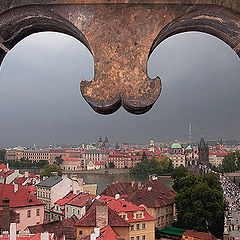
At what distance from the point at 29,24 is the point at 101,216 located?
45.6 ft

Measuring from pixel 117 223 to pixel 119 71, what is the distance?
14785mm

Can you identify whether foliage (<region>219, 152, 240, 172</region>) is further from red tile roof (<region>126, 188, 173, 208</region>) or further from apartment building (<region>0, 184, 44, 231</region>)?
apartment building (<region>0, 184, 44, 231</region>)

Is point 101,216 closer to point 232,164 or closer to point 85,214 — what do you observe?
point 85,214

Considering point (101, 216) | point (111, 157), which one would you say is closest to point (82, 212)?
point (101, 216)

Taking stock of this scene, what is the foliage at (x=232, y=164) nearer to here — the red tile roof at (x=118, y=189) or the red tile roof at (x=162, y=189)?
the red tile roof at (x=118, y=189)

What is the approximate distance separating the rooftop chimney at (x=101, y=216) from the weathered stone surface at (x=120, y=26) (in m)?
13.6

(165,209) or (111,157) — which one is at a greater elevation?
(165,209)

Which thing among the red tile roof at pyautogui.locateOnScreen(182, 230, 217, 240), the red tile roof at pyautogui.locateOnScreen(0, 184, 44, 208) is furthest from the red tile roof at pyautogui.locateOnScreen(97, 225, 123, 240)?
the red tile roof at pyautogui.locateOnScreen(0, 184, 44, 208)

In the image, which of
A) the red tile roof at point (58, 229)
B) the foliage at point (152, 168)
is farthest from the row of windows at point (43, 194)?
the foliage at point (152, 168)

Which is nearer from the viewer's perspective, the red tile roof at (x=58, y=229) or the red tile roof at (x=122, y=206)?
Result: the red tile roof at (x=58, y=229)

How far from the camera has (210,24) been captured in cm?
170

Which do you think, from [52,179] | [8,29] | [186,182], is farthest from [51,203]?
[8,29]

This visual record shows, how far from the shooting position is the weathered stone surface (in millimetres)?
1520

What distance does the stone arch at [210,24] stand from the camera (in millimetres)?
1619
